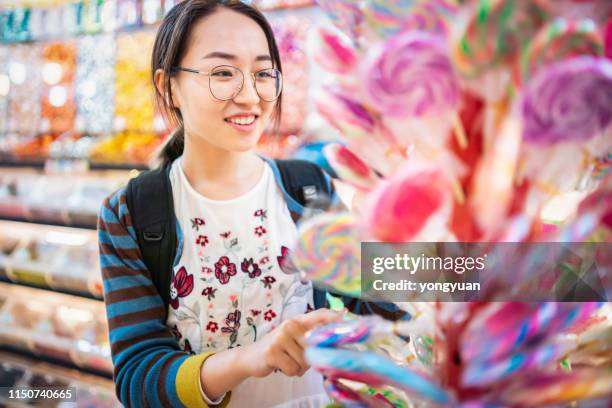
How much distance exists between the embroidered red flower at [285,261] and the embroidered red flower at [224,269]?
10 centimetres

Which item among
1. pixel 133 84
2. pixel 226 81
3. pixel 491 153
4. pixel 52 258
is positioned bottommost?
pixel 52 258

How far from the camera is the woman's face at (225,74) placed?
0.99 meters

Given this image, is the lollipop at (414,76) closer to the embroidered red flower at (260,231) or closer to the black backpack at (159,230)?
the black backpack at (159,230)

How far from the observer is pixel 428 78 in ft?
1.39

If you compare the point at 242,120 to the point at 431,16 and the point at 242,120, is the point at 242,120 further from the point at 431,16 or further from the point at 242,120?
the point at 431,16

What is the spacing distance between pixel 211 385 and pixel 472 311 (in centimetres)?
51

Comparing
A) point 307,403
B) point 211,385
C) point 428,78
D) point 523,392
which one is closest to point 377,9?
point 428,78

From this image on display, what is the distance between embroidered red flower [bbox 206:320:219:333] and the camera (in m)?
1.08

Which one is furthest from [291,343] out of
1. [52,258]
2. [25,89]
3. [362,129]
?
[25,89]

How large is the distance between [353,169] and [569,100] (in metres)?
0.23

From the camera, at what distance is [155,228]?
105 centimetres

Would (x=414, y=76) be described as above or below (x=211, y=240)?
above

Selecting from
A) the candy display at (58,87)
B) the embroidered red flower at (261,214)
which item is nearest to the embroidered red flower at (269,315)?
the embroidered red flower at (261,214)

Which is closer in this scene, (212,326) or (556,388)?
(556,388)
